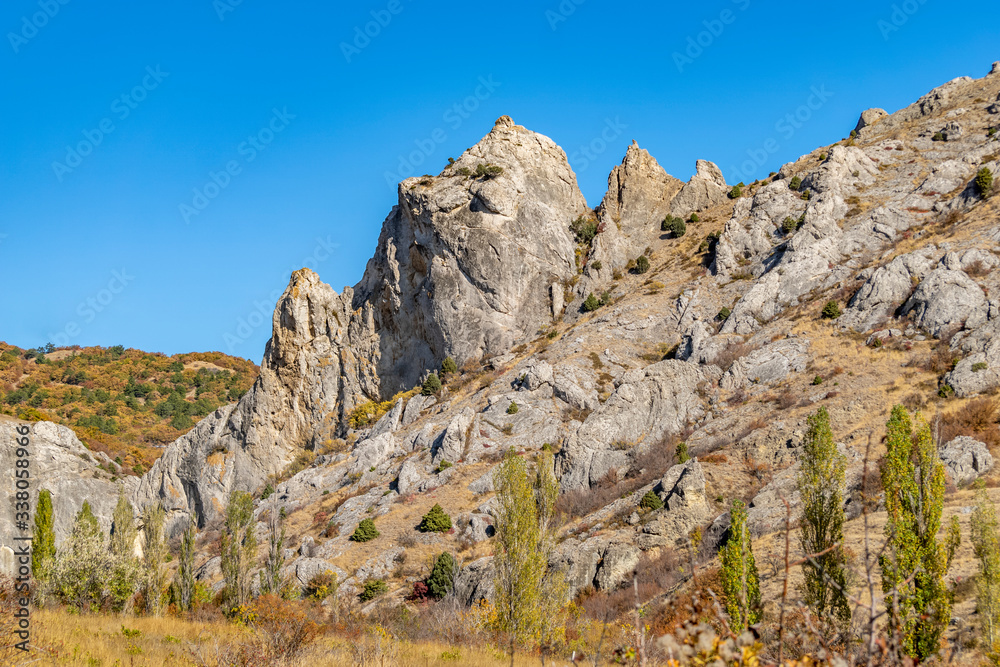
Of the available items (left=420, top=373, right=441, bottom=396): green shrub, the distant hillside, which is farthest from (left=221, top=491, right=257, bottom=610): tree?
the distant hillside

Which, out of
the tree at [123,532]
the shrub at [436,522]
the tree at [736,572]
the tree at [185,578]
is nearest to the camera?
the tree at [736,572]

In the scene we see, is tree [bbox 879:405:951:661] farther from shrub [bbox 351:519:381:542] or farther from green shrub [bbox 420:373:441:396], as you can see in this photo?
green shrub [bbox 420:373:441:396]

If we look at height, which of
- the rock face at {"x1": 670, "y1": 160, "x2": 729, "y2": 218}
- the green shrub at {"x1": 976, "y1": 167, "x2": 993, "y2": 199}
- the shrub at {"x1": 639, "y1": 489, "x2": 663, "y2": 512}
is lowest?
the shrub at {"x1": 639, "y1": 489, "x2": 663, "y2": 512}

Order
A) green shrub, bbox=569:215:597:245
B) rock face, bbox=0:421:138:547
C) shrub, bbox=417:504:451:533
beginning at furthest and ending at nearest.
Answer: green shrub, bbox=569:215:597:245 → rock face, bbox=0:421:138:547 → shrub, bbox=417:504:451:533

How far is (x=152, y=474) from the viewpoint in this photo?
56.9 metres

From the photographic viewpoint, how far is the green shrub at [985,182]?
158 feet

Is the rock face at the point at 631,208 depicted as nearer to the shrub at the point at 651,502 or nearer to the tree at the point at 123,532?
the shrub at the point at 651,502

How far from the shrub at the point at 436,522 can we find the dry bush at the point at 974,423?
79.1ft

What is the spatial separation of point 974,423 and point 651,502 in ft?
47.5

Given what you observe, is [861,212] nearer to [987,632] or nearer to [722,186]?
[722,186]

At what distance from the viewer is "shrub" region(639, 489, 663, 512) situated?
30.9 m

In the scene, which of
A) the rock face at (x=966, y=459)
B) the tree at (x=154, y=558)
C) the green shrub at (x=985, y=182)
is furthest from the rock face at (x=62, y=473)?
the green shrub at (x=985, y=182)

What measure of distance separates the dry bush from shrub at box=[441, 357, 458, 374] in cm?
3642

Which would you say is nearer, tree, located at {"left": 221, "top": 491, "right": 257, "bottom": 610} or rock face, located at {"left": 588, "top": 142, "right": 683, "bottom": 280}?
tree, located at {"left": 221, "top": 491, "right": 257, "bottom": 610}
